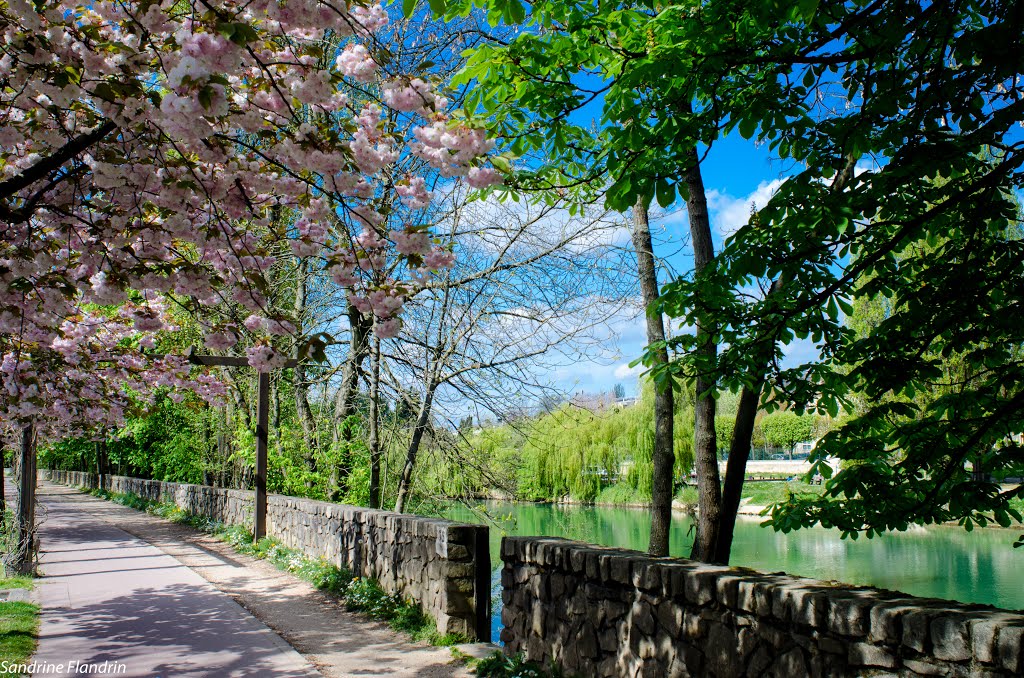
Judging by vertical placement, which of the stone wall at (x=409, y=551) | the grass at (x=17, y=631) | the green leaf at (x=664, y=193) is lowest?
the grass at (x=17, y=631)

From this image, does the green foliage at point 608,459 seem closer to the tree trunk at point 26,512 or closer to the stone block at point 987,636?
the tree trunk at point 26,512

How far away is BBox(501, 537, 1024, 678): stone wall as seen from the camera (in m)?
2.37

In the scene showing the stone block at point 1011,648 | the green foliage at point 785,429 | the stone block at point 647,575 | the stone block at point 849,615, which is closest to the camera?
the stone block at point 1011,648

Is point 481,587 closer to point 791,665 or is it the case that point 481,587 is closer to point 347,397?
point 791,665

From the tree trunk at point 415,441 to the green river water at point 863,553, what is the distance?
34.1 inches

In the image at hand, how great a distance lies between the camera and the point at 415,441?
345 inches

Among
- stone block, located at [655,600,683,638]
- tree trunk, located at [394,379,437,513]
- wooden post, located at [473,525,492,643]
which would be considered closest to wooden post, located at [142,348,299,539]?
tree trunk, located at [394,379,437,513]

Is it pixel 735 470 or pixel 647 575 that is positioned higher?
pixel 735 470

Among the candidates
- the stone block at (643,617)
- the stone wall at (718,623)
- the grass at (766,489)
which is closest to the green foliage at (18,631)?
the stone wall at (718,623)

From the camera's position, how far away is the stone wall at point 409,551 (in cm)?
561

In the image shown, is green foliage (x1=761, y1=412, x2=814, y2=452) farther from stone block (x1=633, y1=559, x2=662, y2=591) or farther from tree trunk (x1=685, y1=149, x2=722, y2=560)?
stone block (x1=633, y1=559, x2=662, y2=591)

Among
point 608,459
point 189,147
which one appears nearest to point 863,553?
point 608,459

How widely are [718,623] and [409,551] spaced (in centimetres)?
364

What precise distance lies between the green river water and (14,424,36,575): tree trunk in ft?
15.8
